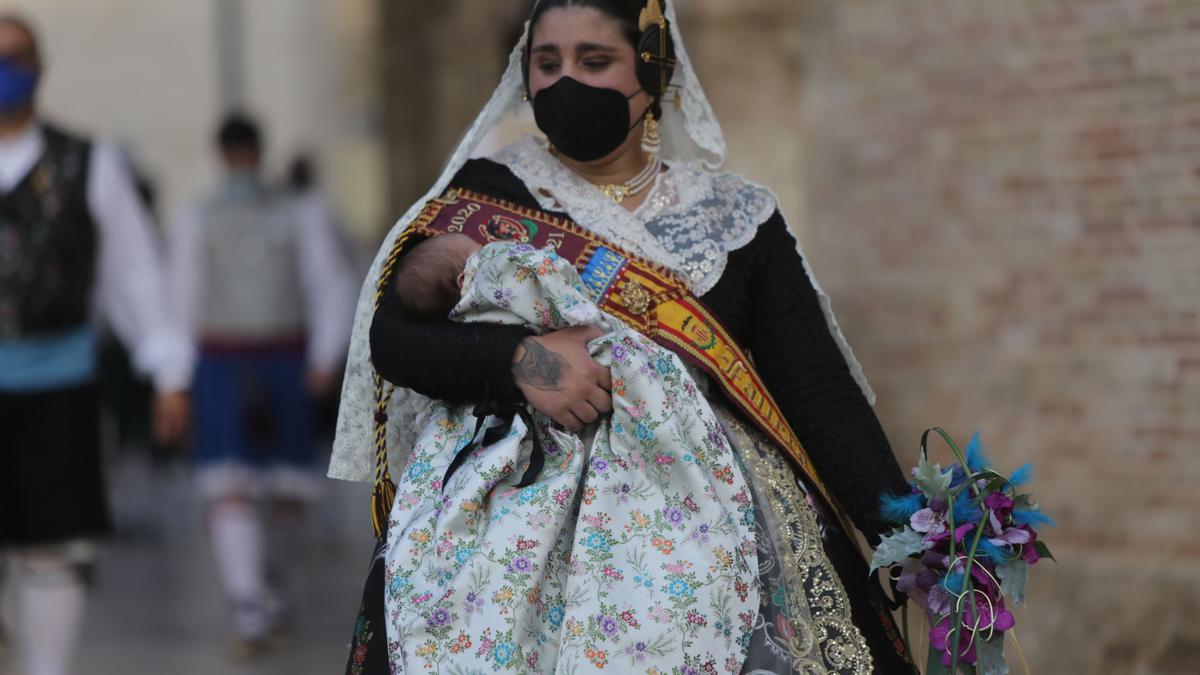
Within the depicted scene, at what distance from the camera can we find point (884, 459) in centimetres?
347

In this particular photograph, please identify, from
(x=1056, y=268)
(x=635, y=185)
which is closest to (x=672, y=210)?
(x=635, y=185)

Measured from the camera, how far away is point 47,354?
601cm

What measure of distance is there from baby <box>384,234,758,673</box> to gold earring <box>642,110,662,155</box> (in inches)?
20.1

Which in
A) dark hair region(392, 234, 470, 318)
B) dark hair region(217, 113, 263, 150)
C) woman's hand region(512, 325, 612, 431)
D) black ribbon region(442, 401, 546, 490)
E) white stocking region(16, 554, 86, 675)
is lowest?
white stocking region(16, 554, 86, 675)

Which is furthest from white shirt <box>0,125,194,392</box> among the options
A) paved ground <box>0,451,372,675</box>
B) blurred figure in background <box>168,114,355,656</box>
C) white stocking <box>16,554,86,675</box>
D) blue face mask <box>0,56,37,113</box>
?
blurred figure in background <box>168,114,355,656</box>

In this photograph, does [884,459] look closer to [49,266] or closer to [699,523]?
[699,523]

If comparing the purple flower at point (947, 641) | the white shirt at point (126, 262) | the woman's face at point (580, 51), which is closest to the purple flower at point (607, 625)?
the purple flower at point (947, 641)

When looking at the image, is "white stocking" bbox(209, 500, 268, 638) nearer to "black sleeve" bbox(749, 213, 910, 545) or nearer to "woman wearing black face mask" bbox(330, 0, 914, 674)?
"woman wearing black face mask" bbox(330, 0, 914, 674)

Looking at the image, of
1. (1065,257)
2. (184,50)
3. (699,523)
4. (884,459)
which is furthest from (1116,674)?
(184,50)

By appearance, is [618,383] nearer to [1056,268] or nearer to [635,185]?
[635,185]

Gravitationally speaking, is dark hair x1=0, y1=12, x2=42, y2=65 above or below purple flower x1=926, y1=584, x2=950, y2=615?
above

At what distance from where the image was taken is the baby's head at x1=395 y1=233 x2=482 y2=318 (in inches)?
130

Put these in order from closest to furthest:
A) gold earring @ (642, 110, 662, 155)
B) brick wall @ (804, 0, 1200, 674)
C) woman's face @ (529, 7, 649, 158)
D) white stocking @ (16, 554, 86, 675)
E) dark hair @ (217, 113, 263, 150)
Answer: woman's face @ (529, 7, 649, 158) < gold earring @ (642, 110, 662, 155) < brick wall @ (804, 0, 1200, 674) < white stocking @ (16, 554, 86, 675) < dark hair @ (217, 113, 263, 150)

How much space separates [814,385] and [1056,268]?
9.77 ft
